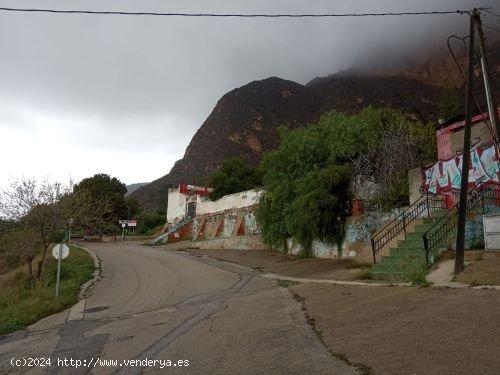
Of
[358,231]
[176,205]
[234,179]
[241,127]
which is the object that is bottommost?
[358,231]

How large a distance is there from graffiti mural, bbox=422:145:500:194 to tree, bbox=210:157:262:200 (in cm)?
3095

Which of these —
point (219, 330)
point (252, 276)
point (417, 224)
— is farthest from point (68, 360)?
point (417, 224)

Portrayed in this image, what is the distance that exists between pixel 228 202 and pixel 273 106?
240ft

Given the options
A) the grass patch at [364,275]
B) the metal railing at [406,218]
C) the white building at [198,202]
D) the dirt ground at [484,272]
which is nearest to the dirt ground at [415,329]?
the dirt ground at [484,272]

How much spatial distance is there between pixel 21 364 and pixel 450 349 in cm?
776

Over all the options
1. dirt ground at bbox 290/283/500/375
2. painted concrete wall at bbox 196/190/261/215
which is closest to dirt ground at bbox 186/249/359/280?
dirt ground at bbox 290/283/500/375

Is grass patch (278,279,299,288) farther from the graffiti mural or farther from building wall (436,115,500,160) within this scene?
building wall (436,115,500,160)

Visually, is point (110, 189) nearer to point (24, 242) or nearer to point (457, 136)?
point (24, 242)

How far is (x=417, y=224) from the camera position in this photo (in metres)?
16.2

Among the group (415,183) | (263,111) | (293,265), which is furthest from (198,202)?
(263,111)

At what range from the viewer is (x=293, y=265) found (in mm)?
20719

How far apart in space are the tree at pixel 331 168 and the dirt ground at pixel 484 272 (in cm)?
842

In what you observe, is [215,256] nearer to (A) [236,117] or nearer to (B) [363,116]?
(B) [363,116]

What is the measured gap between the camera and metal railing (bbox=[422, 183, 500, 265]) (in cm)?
1341
